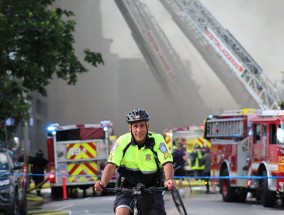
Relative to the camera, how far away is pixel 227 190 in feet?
73.8

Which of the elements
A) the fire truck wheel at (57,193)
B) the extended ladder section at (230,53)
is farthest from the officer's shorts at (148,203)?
the extended ladder section at (230,53)

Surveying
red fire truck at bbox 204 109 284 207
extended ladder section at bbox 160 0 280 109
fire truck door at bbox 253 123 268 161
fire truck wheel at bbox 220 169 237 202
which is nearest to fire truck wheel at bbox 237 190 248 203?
red fire truck at bbox 204 109 284 207

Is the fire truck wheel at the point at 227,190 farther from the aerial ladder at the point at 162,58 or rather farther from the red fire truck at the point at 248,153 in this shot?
the aerial ladder at the point at 162,58

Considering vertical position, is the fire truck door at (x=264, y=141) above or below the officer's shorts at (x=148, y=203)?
above

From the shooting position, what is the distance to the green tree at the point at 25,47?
22.8m

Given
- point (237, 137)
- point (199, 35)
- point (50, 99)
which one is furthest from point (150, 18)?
point (237, 137)

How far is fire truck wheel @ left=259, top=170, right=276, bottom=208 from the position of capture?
19.8 meters

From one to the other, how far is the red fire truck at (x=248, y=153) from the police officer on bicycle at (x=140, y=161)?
1100 centimetres

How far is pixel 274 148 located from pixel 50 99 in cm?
3806

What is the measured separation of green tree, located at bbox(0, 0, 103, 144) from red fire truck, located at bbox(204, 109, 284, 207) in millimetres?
4622

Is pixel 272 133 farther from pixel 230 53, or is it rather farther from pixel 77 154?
pixel 230 53

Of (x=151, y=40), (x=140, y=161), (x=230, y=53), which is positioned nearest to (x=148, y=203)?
(x=140, y=161)

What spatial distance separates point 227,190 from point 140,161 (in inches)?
567

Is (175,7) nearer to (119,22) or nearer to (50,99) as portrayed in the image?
(119,22)
